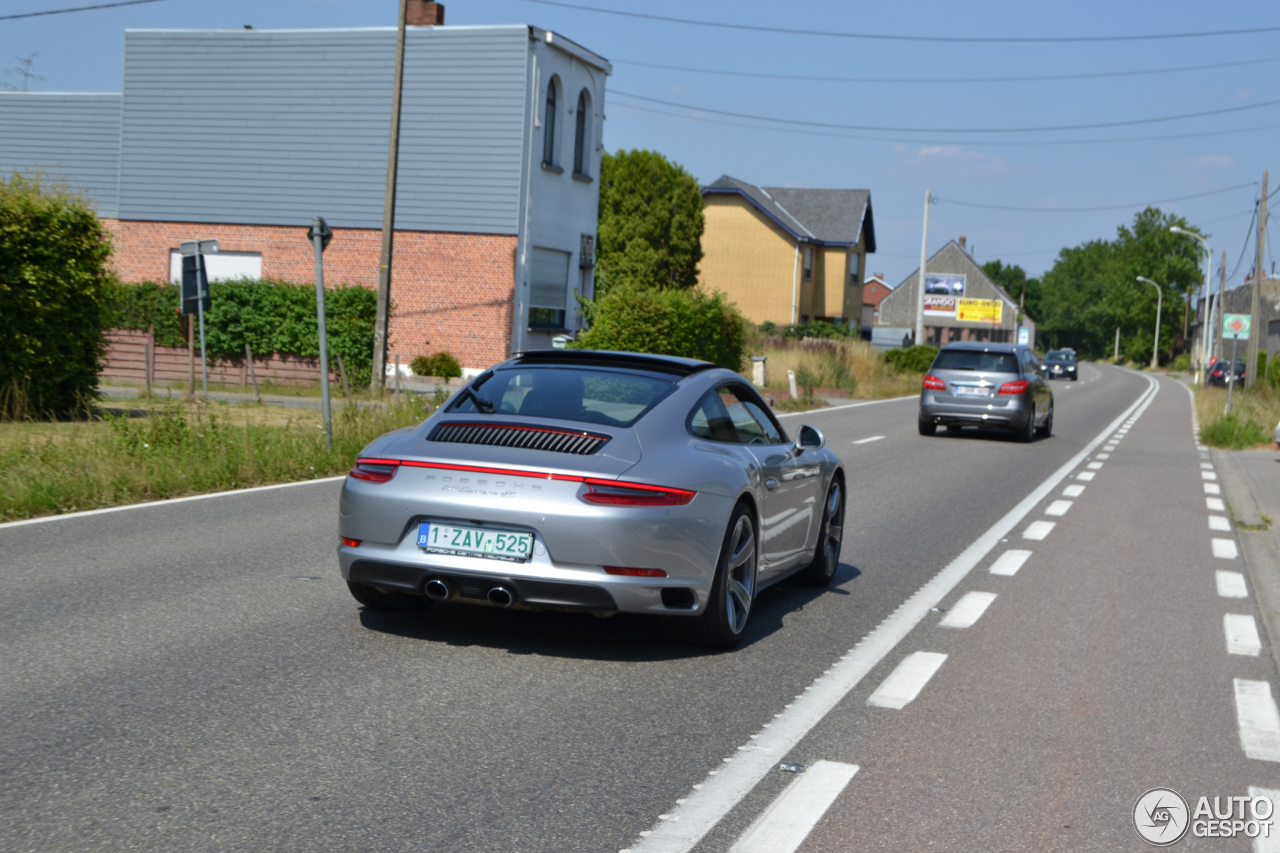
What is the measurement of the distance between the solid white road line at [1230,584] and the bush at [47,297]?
1334 centimetres

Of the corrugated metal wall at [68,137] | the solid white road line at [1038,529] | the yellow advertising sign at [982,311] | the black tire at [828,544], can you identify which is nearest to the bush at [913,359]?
the corrugated metal wall at [68,137]

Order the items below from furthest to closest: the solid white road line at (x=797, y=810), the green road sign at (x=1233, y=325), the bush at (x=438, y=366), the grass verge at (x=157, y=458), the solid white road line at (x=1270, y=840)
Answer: the green road sign at (x=1233, y=325) < the bush at (x=438, y=366) < the grass verge at (x=157, y=458) < the solid white road line at (x=1270, y=840) < the solid white road line at (x=797, y=810)

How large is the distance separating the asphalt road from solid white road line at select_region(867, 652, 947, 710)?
73 millimetres

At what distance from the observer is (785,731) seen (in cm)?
493

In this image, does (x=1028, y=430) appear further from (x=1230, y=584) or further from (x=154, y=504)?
(x=154, y=504)

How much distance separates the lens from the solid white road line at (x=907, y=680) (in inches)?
215

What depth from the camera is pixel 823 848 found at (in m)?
3.75

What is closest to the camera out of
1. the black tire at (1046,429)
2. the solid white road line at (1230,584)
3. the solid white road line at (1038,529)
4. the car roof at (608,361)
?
the car roof at (608,361)

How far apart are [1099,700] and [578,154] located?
30136mm

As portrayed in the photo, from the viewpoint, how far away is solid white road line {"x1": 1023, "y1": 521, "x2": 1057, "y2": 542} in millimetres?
10875

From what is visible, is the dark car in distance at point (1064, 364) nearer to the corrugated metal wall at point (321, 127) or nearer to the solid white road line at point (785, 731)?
the corrugated metal wall at point (321, 127)

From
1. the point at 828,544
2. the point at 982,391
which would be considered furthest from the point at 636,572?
the point at 982,391

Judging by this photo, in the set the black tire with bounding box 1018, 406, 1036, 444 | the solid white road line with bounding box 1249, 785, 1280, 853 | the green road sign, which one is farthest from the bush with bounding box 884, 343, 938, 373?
the solid white road line with bounding box 1249, 785, 1280, 853

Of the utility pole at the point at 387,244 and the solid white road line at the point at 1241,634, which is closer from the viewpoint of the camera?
the solid white road line at the point at 1241,634
